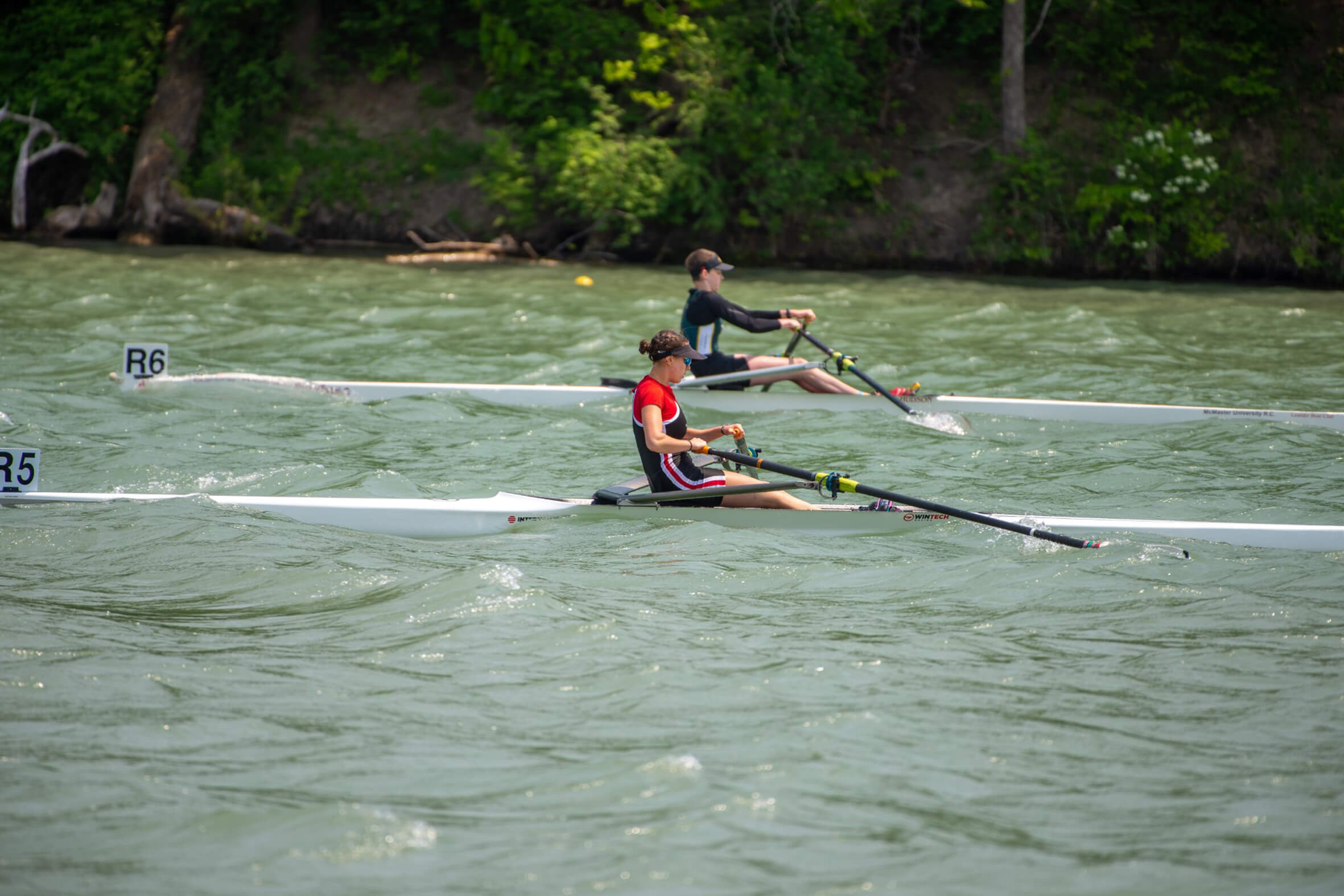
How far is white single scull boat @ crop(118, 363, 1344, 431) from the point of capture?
31.2ft

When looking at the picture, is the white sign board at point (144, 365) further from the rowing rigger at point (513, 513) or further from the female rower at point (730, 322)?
the female rower at point (730, 322)

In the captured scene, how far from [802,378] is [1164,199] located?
32.2ft

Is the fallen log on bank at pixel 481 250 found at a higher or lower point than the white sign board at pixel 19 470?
higher

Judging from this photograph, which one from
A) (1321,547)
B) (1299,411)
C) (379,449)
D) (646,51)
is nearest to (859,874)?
(1321,547)

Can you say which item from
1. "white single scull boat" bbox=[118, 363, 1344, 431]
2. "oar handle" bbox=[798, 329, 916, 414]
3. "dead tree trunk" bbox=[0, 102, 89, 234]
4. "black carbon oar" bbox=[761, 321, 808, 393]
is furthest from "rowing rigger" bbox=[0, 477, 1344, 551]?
"dead tree trunk" bbox=[0, 102, 89, 234]

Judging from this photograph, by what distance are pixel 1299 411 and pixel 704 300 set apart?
4453 millimetres

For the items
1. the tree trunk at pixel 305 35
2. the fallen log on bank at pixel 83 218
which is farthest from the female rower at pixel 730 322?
the tree trunk at pixel 305 35

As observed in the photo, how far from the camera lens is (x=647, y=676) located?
4633 millimetres

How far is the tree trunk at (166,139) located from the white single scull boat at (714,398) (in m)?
11.1

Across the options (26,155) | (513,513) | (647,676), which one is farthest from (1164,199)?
(26,155)

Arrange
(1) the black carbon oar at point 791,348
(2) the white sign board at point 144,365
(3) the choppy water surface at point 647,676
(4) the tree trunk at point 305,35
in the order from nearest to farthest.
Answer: (3) the choppy water surface at point 647,676
(2) the white sign board at point 144,365
(1) the black carbon oar at point 791,348
(4) the tree trunk at point 305,35

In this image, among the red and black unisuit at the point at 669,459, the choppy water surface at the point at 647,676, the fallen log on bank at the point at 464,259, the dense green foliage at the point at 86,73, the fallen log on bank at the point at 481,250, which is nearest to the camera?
the choppy water surface at the point at 647,676

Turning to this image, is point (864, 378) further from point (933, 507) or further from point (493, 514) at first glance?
point (493, 514)

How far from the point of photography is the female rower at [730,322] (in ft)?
31.9
